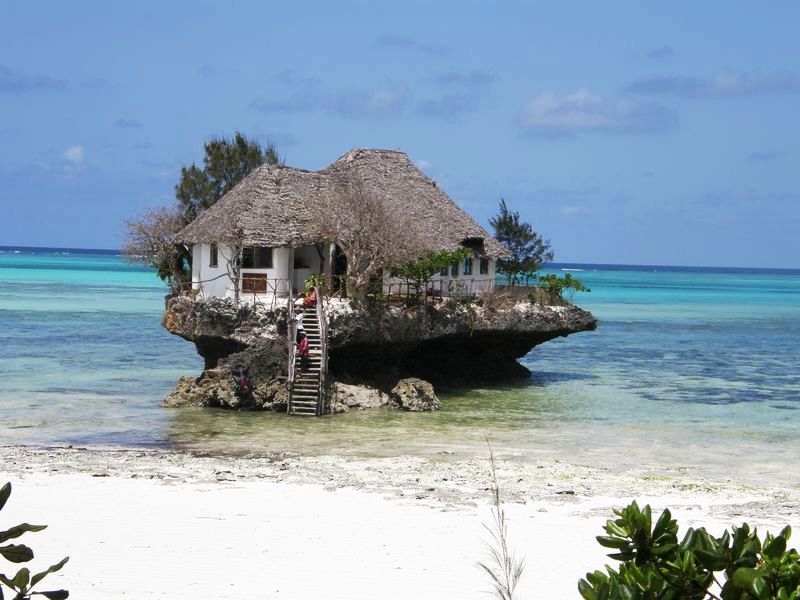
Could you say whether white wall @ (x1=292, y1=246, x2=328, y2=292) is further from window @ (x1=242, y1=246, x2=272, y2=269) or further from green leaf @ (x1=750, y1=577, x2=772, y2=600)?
green leaf @ (x1=750, y1=577, x2=772, y2=600)

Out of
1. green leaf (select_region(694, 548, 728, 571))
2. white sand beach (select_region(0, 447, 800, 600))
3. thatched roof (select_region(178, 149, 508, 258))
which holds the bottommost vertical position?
white sand beach (select_region(0, 447, 800, 600))

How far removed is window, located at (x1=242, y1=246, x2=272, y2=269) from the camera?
95.3 feet

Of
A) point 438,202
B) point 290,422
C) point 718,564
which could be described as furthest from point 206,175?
point 718,564

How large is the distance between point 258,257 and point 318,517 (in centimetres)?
1535

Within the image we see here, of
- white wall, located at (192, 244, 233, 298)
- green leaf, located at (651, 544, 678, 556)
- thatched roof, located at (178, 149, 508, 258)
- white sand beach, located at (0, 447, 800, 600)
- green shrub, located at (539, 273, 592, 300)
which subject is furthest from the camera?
green shrub, located at (539, 273, 592, 300)

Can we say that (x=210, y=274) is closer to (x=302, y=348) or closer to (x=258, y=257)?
(x=258, y=257)

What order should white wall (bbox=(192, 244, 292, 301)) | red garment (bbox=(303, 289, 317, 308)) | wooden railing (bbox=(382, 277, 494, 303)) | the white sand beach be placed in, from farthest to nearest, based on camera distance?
wooden railing (bbox=(382, 277, 494, 303))
white wall (bbox=(192, 244, 292, 301))
red garment (bbox=(303, 289, 317, 308))
the white sand beach

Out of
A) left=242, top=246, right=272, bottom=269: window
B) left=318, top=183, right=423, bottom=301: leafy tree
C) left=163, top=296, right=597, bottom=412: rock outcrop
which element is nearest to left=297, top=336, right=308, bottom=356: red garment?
left=163, top=296, right=597, bottom=412: rock outcrop

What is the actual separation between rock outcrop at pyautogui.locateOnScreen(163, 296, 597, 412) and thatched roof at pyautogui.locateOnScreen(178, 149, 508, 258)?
1.99 metres

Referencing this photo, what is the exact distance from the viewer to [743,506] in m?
16.0

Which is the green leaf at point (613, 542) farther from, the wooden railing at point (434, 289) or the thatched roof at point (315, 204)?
the wooden railing at point (434, 289)

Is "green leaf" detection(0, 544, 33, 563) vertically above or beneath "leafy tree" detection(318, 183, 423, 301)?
beneath

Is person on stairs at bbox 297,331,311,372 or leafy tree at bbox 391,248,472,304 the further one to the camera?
leafy tree at bbox 391,248,472,304

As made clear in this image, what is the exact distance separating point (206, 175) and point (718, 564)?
120 feet
